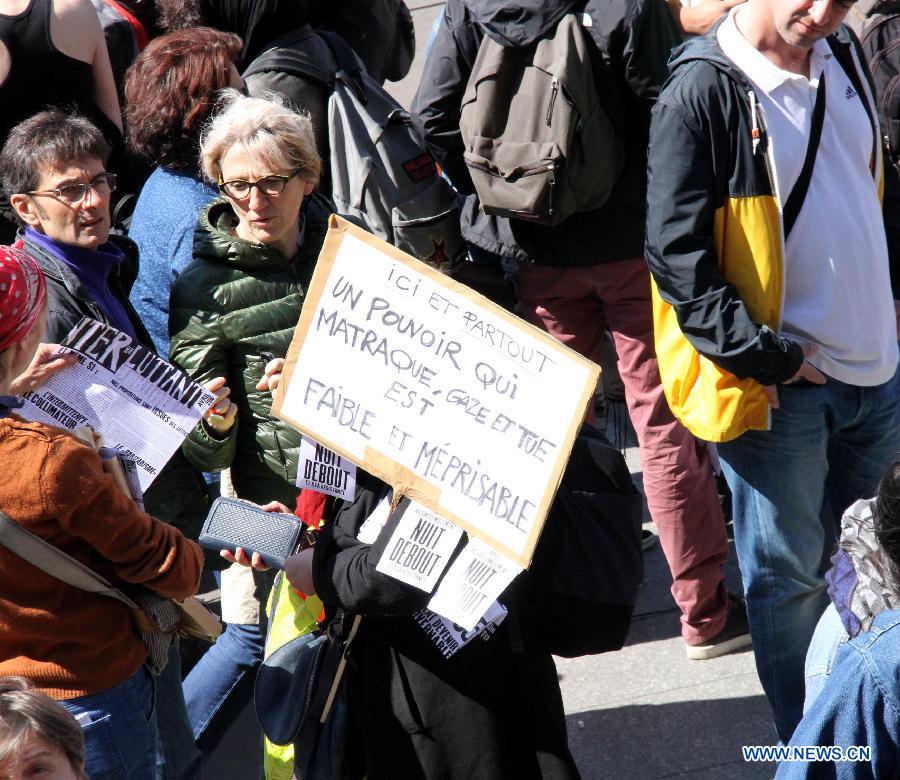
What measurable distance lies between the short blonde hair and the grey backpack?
607 mm

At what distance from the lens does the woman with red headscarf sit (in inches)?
83.7

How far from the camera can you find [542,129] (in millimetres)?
3299

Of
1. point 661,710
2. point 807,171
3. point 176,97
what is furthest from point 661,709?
point 176,97

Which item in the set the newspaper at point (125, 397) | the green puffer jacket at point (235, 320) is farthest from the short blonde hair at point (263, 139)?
the newspaper at point (125, 397)

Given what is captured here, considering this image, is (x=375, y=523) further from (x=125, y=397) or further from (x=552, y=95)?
(x=552, y=95)

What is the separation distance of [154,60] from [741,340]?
1.99m

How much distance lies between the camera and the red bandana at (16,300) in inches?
85.4

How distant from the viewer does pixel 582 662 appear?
12.1ft

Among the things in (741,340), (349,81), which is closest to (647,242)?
(741,340)

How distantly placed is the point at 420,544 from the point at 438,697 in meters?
0.34

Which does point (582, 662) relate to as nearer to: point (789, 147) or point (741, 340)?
point (741, 340)

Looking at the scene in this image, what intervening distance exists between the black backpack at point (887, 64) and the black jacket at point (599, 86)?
0.84m

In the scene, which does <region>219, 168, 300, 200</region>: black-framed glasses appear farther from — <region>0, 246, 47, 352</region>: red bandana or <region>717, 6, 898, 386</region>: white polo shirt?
<region>717, 6, 898, 386</region>: white polo shirt

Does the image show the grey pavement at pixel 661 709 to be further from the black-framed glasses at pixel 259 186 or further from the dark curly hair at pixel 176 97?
the dark curly hair at pixel 176 97
